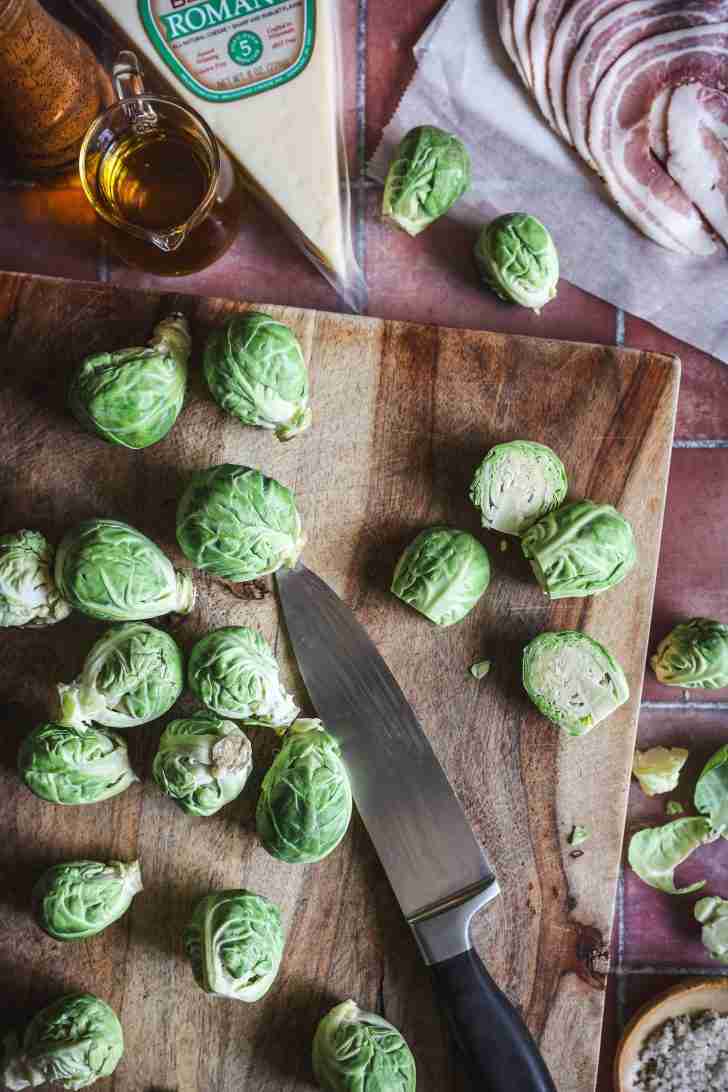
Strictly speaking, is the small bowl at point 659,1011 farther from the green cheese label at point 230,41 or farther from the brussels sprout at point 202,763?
the green cheese label at point 230,41

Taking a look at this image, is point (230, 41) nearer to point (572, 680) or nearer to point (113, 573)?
point (113, 573)

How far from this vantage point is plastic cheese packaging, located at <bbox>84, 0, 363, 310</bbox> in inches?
104

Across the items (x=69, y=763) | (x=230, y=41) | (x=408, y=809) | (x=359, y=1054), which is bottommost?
(x=359, y=1054)

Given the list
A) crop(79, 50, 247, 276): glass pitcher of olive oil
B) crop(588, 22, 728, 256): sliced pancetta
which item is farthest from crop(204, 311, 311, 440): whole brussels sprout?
crop(588, 22, 728, 256): sliced pancetta

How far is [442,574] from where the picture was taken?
247 cm

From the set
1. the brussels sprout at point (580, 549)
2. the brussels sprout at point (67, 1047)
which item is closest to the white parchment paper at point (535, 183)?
the brussels sprout at point (580, 549)

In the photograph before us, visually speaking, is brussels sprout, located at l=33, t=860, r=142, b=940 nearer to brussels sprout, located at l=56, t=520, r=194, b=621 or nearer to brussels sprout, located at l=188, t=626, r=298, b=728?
brussels sprout, located at l=188, t=626, r=298, b=728

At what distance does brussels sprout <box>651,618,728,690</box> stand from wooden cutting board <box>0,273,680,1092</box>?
0.15 metres

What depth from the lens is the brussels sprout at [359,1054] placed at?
2396 millimetres

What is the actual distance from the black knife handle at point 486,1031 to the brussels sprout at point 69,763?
929mm

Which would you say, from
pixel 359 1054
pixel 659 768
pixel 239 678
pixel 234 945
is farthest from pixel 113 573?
pixel 659 768

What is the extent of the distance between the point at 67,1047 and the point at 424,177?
227cm

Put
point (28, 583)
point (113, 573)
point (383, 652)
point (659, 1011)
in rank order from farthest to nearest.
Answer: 1. point (659, 1011)
2. point (383, 652)
3. point (28, 583)
4. point (113, 573)

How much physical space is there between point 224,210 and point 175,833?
1591 mm
